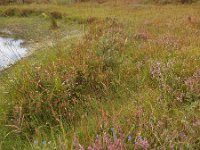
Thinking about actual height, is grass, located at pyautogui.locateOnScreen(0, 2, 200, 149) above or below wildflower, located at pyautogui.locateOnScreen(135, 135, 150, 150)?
below

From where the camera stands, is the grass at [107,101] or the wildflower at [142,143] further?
the grass at [107,101]

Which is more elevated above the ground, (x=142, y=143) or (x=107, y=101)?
(x=142, y=143)

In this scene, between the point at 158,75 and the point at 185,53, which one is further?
the point at 185,53

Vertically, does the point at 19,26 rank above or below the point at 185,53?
below

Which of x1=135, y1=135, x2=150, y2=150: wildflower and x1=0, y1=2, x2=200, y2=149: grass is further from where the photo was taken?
x1=0, y1=2, x2=200, y2=149: grass

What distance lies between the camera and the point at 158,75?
5.77 metres

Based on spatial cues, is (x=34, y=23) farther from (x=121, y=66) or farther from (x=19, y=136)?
(x=19, y=136)

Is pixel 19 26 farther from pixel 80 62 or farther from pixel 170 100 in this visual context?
pixel 170 100

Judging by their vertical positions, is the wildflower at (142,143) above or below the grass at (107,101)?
above

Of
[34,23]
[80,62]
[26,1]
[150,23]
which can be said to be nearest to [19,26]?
[34,23]

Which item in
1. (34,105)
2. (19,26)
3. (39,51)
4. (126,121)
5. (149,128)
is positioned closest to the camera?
(149,128)

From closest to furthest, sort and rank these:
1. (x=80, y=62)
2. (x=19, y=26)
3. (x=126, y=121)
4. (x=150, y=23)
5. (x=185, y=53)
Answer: (x=126, y=121) < (x=80, y=62) < (x=185, y=53) < (x=150, y=23) < (x=19, y=26)

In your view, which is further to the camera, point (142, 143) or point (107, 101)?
point (107, 101)

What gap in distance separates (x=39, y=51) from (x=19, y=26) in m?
10.9
